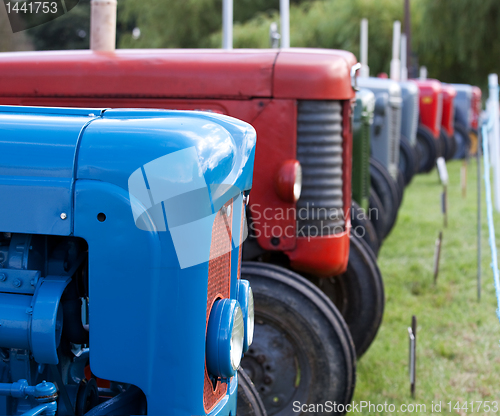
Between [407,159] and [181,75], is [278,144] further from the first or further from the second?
[407,159]

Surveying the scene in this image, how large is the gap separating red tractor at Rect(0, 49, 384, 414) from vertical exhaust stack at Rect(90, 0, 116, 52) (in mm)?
98

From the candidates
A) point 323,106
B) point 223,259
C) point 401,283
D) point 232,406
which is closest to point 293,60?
point 323,106

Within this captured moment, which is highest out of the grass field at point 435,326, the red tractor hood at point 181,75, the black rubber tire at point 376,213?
the red tractor hood at point 181,75

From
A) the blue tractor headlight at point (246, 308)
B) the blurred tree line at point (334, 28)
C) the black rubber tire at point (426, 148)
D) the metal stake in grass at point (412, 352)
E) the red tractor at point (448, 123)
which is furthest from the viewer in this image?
the blurred tree line at point (334, 28)

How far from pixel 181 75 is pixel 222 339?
1374 mm

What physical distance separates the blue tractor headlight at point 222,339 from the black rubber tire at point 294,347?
36.1 inches

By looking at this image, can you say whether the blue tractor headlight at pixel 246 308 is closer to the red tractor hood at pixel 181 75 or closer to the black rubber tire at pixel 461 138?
the red tractor hood at pixel 181 75

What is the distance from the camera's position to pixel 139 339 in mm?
1322

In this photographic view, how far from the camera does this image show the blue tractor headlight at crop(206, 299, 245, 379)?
1.41m

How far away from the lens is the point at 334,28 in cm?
1931

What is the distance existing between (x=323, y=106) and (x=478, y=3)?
1461 centimetres

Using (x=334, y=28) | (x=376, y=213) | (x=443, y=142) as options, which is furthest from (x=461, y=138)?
(x=334, y=28)

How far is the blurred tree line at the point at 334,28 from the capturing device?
15539 mm

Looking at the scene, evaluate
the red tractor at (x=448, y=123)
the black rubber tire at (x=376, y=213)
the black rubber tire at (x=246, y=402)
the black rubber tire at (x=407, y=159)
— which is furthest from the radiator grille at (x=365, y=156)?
the red tractor at (x=448, y=123)
